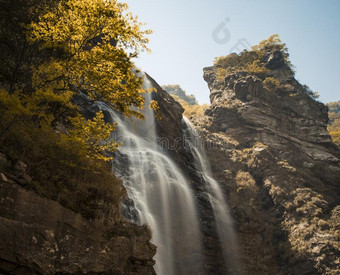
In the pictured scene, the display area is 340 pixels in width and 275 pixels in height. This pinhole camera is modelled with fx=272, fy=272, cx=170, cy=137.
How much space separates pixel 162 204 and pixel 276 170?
52.6ft

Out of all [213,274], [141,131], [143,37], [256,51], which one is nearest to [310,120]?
[256,51]

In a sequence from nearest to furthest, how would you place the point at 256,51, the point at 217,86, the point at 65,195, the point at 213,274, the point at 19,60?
the point at 65,195, the point at 19,60, the point at 213,274, the point at 217,86, the point at 256,51

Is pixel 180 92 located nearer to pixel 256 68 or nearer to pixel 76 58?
pixel 256 68

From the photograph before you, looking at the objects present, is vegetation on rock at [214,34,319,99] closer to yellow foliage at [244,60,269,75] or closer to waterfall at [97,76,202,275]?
yellow foliage at [244,60,269,75]

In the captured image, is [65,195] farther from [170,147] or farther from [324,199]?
[324,199]

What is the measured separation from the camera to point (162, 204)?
2038cm

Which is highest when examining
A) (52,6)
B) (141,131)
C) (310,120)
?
(310,120)

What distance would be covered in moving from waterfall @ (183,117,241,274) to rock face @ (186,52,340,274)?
0.93 metres

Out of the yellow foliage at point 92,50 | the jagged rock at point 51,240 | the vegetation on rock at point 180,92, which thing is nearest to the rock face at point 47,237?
the jagged rock at point 51,240

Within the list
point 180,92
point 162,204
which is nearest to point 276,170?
point 162,204

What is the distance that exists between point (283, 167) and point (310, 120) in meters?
12.1

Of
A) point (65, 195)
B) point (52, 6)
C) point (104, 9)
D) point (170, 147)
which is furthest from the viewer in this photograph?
point (170, 147)

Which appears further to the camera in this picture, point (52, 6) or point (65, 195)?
point (52, 6)

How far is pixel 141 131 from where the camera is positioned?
97.6 feet
